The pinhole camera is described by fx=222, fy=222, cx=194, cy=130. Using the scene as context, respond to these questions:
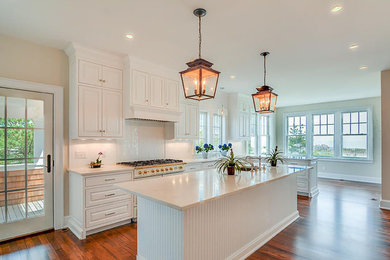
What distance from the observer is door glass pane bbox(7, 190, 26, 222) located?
3.00 meters

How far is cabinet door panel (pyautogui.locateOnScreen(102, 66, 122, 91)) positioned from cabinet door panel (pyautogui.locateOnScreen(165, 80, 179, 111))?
0.91m

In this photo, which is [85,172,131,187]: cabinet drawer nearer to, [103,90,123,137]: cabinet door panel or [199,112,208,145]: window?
[103,90,123,137]: cabinet door panel

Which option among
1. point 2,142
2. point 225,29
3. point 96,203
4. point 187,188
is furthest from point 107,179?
point 225,29

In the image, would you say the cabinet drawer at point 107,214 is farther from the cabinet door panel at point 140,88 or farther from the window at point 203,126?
the window at point 203,126

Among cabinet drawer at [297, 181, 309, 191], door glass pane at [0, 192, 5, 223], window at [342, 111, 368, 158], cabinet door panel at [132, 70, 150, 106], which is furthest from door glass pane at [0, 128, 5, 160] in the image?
window at [342, 111, 368, 158]

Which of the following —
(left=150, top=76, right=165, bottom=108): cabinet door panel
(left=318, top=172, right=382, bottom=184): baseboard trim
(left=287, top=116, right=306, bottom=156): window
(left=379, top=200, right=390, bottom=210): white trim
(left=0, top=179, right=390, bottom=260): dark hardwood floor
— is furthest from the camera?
(left=287, top=116, right=306, bottom=156): window

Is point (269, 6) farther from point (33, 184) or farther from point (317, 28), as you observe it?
point (33, 184)

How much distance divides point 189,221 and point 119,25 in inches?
92.1

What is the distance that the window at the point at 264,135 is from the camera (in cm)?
827

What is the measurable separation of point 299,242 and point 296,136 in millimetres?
6559

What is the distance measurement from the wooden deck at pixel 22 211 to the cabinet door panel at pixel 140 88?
207 cm

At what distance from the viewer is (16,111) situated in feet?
10.1

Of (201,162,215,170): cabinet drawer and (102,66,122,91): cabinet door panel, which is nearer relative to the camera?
(102,66,122,91): cabinet door panel

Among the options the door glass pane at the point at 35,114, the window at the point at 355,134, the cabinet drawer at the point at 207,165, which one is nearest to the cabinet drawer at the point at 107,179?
the door glass pane at the point at 35,114
